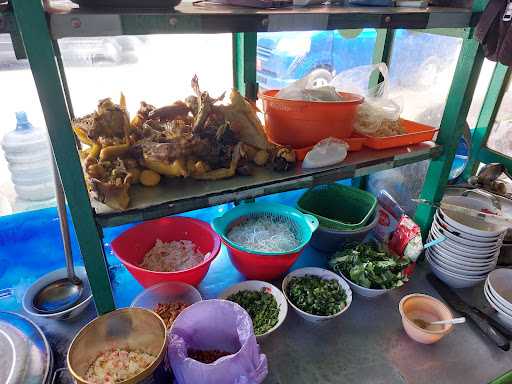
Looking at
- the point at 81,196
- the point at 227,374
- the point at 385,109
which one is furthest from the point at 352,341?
the point at 81,196

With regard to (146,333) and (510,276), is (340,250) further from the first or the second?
(146,333)

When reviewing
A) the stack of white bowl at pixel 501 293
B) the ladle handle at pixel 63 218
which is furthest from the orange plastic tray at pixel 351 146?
the ladle handle at pixel 63 218

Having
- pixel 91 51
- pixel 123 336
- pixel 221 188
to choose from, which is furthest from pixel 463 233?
pixel 91 51

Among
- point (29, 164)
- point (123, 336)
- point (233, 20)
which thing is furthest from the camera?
point (29, 164)

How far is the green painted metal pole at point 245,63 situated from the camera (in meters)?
1.67

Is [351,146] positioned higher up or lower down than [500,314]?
higher up

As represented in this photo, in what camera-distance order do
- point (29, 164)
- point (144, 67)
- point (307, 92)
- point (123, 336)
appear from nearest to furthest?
Result: point (123, 336) → point (307, 92) → point (29, 164) → point (144, 67)

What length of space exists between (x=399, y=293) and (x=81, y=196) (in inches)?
58.3

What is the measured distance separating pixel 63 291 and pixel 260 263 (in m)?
0.88

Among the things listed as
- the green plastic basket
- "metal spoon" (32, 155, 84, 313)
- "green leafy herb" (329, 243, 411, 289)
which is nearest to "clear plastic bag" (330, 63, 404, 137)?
the green plastic basket

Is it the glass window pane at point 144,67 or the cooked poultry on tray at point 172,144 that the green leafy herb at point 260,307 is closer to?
the cooked poultry on tray at point 172,144

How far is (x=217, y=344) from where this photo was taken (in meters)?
1.31

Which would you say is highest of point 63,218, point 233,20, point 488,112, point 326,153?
point 233,20

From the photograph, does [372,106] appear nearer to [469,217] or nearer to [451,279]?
[469,217]
